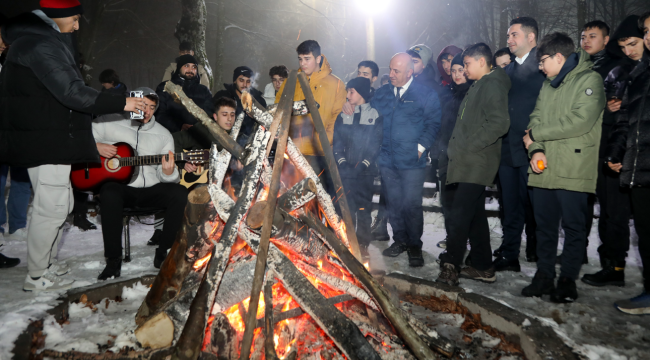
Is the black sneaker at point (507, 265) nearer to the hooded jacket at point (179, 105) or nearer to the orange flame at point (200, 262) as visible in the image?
the orange flame at point (200, 262)

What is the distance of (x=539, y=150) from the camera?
3572mm

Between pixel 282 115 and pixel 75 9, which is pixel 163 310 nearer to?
pixel 282 115

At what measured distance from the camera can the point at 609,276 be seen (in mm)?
3889

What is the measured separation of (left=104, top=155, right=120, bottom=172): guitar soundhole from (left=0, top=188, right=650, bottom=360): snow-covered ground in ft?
3.65

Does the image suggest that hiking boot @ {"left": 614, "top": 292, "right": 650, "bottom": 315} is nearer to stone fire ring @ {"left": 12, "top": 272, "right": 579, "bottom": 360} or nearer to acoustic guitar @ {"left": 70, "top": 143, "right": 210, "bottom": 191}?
stone fire ring @ {"left": 12, "top": 272, "right": 579, "bottom": 360}

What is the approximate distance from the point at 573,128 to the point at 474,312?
186 centimetres

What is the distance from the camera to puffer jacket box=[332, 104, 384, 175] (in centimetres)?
539

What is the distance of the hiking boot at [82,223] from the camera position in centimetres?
611

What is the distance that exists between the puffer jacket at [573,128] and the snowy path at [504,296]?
108 cm

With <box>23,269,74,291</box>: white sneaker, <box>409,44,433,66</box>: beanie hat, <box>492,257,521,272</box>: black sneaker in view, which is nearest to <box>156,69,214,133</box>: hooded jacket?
<box>23,269,74,291</box>: white sneaker

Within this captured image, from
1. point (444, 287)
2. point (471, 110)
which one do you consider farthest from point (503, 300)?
point (471, 110)

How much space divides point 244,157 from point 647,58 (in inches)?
153

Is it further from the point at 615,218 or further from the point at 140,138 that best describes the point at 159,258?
the point at 615,218

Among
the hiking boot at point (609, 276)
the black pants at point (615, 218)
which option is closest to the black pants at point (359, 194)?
the hiking boot at point (609, 276)
